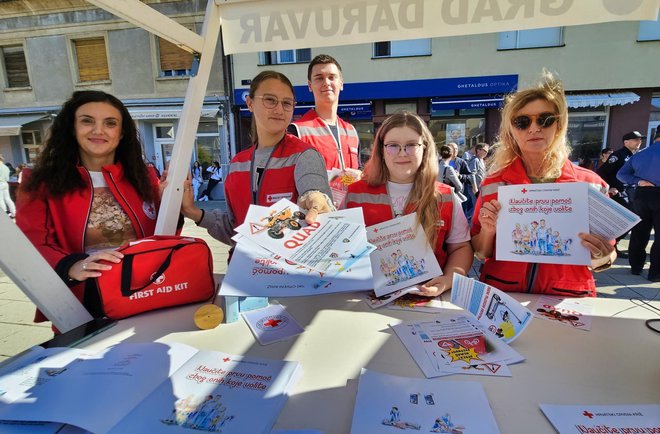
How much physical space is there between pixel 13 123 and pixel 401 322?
16.9 metres

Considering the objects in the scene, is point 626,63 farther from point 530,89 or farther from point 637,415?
point 637,415

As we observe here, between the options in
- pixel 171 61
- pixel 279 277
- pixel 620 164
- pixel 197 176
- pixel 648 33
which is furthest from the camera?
pixel 171 61

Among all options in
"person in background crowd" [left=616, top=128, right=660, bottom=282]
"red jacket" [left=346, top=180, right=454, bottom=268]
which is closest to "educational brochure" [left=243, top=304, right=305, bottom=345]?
"red jacket" [left=346, top=180, right=454, bottom=268]

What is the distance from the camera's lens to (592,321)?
1.29 m

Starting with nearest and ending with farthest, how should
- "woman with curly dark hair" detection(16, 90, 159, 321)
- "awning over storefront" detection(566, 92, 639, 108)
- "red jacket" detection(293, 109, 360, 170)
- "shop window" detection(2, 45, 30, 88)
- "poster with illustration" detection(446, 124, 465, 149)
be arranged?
"woman with curly dark hair" detection(16, 90, 159, 321), "red jacket" detection(293, 109, 360, 170), "awning over storefront" detection(566, 92, 639, 108), "poster with illustration" detection(446, 124, 465, 149), "shop window" detection(2, 45, 30, 88)

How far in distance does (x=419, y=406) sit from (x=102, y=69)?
15.4m

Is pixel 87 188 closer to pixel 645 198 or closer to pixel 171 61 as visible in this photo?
pixel 645 198

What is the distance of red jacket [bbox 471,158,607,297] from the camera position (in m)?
1.56

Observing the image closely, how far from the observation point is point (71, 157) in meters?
1.60

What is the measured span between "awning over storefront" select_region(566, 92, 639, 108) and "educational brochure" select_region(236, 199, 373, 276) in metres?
11.3

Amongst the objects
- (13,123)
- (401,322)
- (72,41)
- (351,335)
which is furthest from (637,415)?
(13,123)

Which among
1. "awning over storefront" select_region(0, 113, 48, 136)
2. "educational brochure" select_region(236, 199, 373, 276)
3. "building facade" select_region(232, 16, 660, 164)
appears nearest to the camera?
"educational brochure" select_region(236, 199, 373, 276)

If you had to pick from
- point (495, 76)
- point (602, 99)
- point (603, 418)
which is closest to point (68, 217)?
point (603, 418)

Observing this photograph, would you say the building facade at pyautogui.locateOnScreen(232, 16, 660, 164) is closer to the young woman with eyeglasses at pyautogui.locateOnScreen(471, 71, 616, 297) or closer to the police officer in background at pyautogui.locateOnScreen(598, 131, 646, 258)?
the police officer in background at pyautogui.locateOnScreen(598, 131, 646, 258)
